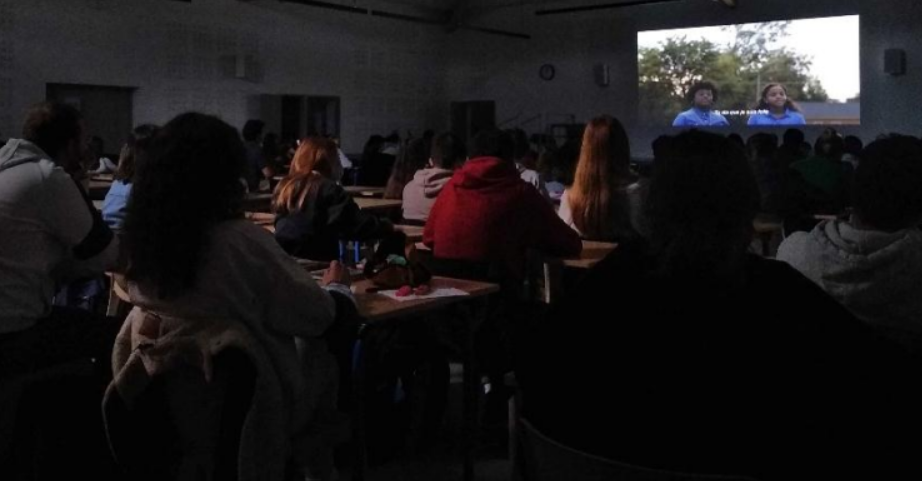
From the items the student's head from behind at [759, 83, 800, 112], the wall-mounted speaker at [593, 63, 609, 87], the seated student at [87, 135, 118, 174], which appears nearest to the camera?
the seated student at [87, 135, 118, 174]

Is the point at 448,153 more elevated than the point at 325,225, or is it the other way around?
the point at 448,153

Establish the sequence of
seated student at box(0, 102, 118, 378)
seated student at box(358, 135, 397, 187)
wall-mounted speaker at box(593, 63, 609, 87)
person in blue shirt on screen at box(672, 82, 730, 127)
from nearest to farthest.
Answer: seated student at box(0, 102, 118, 378)
seated student at box(358, 135, 397, 187)
person in blue shirt on screen at box(672, 82, 730, 127)
wall-mounted speaker at box(593, 63, 609, 87)

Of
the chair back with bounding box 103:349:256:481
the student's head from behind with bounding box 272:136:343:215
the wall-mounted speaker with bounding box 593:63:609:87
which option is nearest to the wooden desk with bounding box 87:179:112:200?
the student's head from behind with bounding box 272:136:343:215

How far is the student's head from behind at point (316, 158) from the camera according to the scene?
4.38 m

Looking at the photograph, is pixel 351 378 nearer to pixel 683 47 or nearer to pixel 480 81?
pixel 683 47

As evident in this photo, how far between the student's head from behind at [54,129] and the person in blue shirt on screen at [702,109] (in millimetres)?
11475

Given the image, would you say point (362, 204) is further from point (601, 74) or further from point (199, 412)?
point (601, 74)

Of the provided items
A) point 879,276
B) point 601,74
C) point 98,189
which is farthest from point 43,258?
point 601,74

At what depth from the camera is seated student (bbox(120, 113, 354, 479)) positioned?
2.34 metres

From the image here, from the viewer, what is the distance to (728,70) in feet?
44.4

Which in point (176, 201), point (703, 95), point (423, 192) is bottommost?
point (176, 201)

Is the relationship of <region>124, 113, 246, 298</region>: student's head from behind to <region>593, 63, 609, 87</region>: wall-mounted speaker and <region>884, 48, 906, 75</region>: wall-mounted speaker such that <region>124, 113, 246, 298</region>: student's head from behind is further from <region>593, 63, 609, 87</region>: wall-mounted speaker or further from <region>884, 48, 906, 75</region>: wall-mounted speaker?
<region>593, 63, 609, 87</region>: wall-mounted speaker

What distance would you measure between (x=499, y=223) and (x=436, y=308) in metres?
0.76

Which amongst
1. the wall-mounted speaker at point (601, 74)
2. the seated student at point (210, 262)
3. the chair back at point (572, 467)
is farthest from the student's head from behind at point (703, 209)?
the wall-mounted speaker at point (601, 74)
